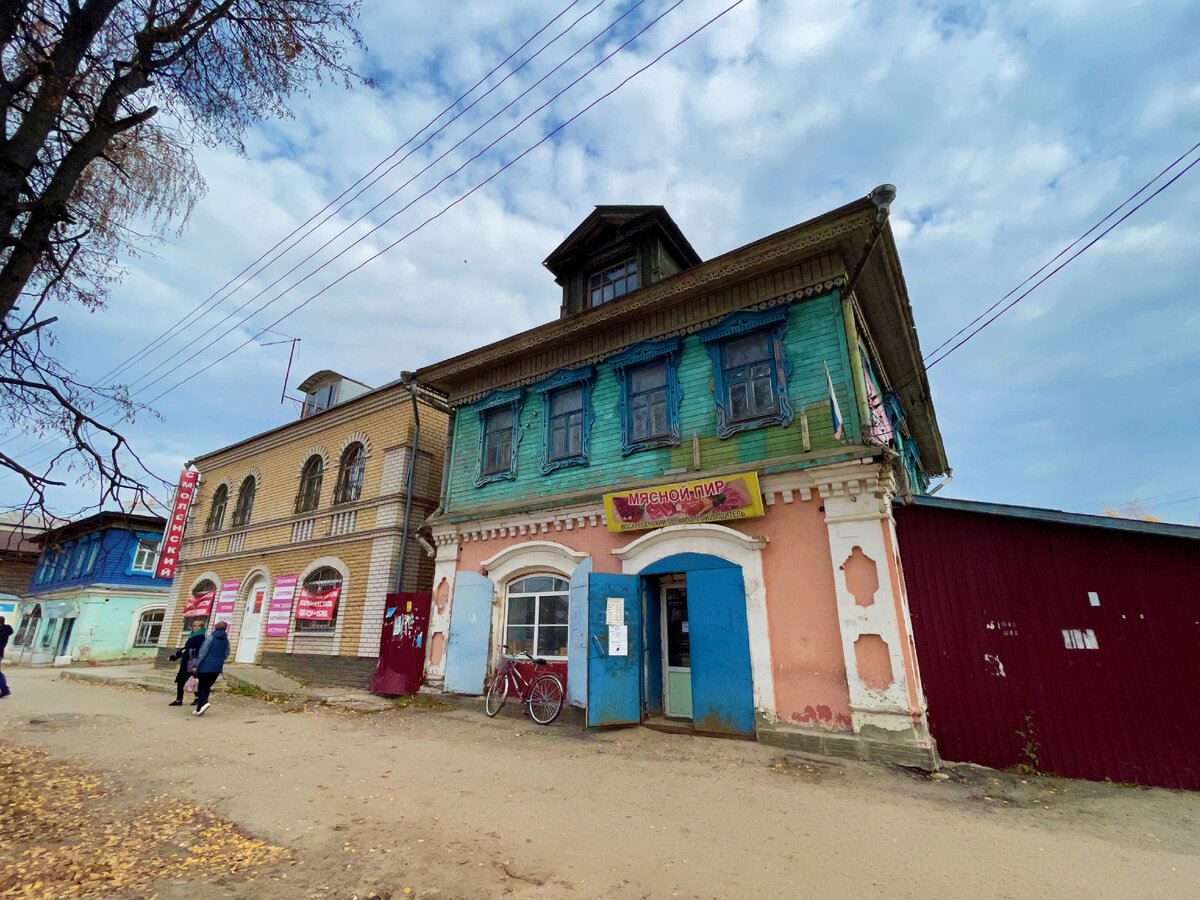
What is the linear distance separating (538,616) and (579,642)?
188cm

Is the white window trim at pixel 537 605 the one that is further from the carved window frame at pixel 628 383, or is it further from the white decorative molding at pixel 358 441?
the white decorative molding at pixel 358 441

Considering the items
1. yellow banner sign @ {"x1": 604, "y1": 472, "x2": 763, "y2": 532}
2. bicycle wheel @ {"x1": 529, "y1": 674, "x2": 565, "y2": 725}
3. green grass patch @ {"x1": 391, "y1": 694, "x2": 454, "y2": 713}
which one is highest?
yellow banner sign @ {"x1": 604, "y1": 472, "x2": 763, "y2": 532}

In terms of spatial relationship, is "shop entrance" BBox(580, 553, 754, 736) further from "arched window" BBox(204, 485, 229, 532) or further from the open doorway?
"arched window" BBox(204, 485, 229, 532)

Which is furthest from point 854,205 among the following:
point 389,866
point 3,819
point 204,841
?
point 3,819

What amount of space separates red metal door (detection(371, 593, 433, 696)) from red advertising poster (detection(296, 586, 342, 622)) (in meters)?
2.47

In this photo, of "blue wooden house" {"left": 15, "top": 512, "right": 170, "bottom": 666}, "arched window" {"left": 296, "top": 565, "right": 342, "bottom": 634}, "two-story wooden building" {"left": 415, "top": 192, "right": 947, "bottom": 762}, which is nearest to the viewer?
"two-story wooden building" {"left": 415, "top": 192, "right": 947, "bottom": 762}

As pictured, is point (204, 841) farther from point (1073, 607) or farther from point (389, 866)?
point (1073, 607)

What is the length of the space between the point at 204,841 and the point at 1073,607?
9.47m

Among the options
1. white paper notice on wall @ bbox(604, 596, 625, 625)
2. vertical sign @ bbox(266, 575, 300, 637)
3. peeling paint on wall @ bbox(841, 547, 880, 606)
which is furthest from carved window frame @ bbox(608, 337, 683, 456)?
vertical sign @ bbox(266, 575, 300, 637)

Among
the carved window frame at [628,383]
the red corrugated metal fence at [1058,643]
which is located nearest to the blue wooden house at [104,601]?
the carved window frame at [628,383]

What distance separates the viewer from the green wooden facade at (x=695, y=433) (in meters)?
8.16

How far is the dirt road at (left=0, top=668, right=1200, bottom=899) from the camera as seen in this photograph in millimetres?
3861

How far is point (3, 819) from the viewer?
15.8 feet

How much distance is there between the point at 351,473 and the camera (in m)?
15.4
